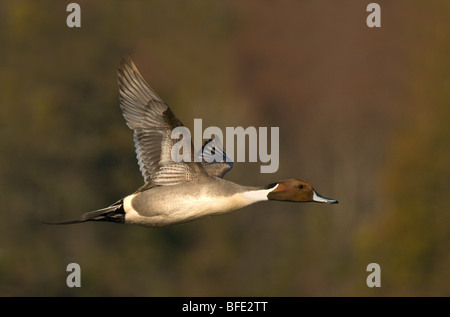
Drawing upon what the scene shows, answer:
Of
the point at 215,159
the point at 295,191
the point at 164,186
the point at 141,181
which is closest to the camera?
the point at 164,186

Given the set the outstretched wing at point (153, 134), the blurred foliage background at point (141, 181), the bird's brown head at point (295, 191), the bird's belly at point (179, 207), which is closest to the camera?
the bird's belly at point (179, 207)

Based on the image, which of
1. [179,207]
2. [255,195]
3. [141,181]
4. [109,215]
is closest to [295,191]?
[255,195]

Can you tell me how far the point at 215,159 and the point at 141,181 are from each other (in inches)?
456

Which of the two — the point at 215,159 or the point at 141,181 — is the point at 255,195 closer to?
the point at 215,159

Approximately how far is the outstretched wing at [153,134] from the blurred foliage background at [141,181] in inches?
359

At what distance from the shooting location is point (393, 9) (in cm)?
3966

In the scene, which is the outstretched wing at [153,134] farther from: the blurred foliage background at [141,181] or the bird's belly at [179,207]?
the blurred foliage background at [141,181]

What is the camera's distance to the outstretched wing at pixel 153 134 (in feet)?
27.0

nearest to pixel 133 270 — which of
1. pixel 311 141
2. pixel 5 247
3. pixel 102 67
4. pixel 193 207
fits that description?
pixel 5 247

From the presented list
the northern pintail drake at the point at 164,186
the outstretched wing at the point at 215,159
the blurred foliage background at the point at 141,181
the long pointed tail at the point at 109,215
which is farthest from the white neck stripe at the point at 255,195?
the blurred foliage background at the point at 141,181

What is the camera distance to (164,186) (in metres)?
8.27

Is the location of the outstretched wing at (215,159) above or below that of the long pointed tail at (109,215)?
above

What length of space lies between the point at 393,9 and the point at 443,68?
48.6 ft

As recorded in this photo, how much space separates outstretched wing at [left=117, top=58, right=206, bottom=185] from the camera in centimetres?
823
